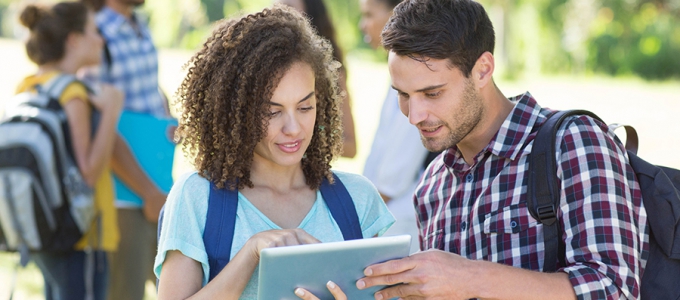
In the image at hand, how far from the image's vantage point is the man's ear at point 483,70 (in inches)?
84.0

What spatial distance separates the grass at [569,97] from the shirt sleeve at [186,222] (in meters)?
6.08

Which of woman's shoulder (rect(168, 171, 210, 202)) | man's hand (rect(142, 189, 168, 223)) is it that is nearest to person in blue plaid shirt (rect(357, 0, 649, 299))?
woman's shoulder (rect(168, 171, 210, 202))

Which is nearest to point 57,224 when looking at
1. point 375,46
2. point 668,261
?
point 375,46

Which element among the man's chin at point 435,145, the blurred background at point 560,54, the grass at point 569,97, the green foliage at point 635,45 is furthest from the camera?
the green foliage at point 635,45

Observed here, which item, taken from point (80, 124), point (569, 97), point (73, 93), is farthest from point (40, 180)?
point (569, 97)

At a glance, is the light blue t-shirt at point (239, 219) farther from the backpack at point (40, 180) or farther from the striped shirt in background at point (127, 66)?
the striped shirt in background at point (127, 66)

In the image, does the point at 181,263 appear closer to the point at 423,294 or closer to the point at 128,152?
the point at 423,294

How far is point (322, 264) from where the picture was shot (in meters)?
1.60

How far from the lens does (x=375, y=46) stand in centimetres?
361

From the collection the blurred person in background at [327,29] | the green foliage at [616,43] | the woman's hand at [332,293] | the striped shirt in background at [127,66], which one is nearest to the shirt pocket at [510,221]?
the woman's hand at [332,293]

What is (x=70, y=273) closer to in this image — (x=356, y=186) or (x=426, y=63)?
(x=356, y=186)

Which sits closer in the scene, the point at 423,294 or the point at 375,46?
the point at 423,294

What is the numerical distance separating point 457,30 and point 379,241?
2.47 ft

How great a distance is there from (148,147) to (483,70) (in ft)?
7.52
